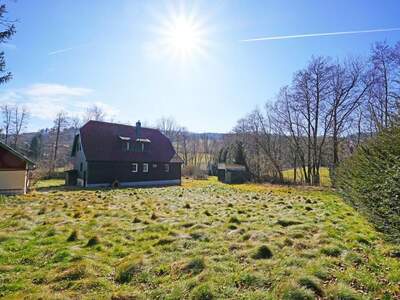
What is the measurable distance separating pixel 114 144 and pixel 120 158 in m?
1.79

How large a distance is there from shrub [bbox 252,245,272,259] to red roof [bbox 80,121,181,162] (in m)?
23.2

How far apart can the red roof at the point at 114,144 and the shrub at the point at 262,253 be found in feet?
76.1

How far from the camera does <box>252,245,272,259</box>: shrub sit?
5656 millimetres

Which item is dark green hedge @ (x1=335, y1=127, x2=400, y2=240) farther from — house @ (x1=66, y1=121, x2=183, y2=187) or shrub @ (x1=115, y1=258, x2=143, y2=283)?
house @ (x1=66, y1=121, x2=183, y2=187)

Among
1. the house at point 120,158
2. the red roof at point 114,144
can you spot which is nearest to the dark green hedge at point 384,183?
the house at point 120,158

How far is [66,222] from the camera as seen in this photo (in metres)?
9.11

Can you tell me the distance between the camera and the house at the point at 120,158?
26528 millimetres

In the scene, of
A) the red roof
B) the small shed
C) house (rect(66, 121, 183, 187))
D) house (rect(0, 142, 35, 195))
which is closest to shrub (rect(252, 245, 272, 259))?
house (rect(0, 142, 35, 195))

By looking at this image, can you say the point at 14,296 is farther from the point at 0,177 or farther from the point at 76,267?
the point at 0,177

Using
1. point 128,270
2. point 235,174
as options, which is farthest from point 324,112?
point 128,270

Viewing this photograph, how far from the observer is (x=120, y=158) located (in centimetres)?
2797

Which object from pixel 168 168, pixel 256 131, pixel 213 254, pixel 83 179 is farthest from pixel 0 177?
pixel 256 131

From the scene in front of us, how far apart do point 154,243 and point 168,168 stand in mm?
25381

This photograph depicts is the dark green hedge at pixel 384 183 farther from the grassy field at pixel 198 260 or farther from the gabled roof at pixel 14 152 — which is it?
the gabled roof at pixel 14 152
